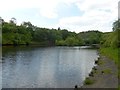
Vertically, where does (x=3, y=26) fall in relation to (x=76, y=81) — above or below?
above

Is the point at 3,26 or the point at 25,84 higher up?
the point at 3,26

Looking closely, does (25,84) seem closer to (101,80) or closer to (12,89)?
(12,89)

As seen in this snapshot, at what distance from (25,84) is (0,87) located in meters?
3.18

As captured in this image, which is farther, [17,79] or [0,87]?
[17,79]

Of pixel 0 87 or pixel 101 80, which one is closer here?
pixel 0 87

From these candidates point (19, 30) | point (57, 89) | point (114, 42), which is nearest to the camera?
point (57, 89)

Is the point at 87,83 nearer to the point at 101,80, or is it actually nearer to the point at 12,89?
the point at 101,80

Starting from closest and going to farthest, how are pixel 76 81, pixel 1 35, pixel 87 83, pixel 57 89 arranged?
pixel 57 89 → pixel 87 83 → pixel 76 81 → pixel 1 35

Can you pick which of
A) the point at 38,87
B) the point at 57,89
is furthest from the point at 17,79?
the point at 57,89

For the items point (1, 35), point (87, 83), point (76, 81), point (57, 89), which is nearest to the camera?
point (57, 89)

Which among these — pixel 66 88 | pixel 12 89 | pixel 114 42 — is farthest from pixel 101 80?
pixel 114 42

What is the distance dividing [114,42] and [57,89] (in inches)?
2104

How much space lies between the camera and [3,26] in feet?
598

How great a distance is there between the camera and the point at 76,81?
3152 centimetres
